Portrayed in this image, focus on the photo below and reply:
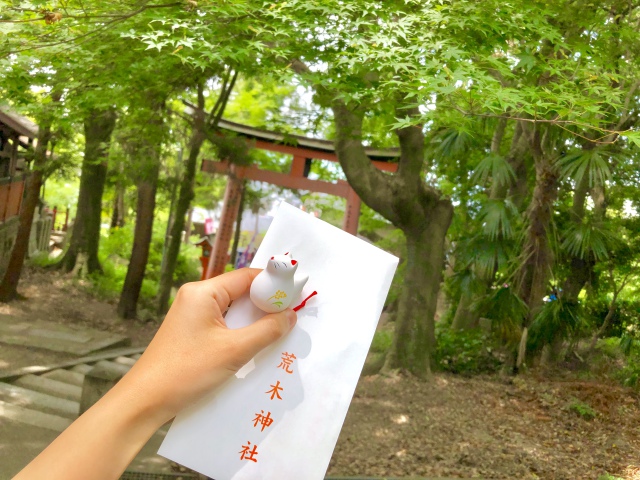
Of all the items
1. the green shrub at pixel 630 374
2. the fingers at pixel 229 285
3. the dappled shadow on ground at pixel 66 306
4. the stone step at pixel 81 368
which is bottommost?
the dappled shadow on ground at pixel 66 306

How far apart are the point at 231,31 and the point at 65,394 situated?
4805mm

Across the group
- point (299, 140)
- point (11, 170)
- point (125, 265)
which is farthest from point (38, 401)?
point (125, 265)

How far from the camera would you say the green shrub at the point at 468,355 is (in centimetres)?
823

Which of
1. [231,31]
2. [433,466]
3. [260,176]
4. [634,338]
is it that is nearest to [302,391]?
[231,31]

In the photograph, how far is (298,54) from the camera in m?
5.14

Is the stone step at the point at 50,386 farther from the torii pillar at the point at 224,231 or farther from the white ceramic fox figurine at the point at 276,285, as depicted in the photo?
the torii pillar at the point at 224,231

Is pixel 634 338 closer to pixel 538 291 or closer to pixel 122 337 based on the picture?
pixel 538 291

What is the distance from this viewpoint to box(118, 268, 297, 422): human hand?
1191mm

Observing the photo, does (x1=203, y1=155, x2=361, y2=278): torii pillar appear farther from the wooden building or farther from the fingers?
the fingers

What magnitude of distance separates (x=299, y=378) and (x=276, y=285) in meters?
0.23

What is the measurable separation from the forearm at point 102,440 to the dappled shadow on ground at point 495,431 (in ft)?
14.2

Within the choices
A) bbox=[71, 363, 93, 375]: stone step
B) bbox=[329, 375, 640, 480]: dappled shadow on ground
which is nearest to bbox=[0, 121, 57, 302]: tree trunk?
bbox=[71, 363, 93, 375]: stone step

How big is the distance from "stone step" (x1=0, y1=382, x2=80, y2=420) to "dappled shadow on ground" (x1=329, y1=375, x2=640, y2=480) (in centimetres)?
295

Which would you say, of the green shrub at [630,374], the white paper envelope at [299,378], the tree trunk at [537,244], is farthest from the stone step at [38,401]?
the white paper envelope at [299,378]
